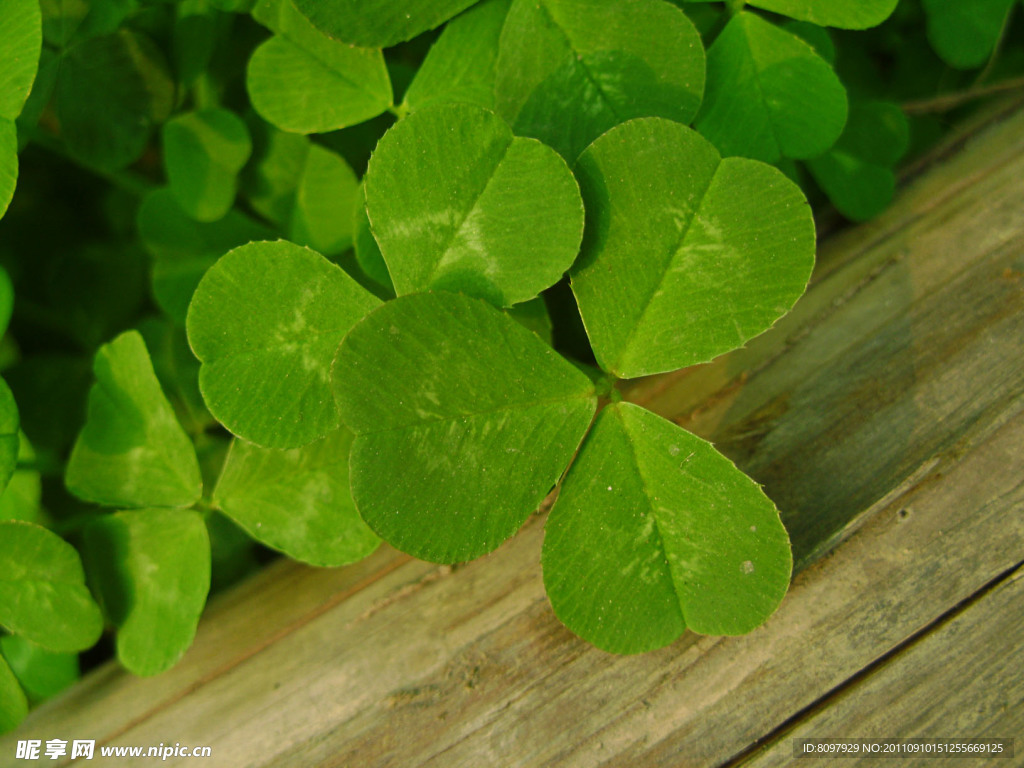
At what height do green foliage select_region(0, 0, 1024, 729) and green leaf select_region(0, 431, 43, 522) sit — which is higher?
green foliage select_region(0, 0, 1024, 729)

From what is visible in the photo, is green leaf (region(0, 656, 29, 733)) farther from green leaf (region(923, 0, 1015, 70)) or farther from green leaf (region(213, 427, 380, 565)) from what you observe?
green leaf (region(923, 0, 1015, 70))

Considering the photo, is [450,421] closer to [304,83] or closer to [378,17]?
[378,17]

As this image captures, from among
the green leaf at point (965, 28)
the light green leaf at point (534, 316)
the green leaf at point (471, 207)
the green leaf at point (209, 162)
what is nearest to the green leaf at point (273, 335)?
the green leaf at point (471, 207)

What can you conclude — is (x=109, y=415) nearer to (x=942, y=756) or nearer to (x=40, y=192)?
(x=40, y=192)

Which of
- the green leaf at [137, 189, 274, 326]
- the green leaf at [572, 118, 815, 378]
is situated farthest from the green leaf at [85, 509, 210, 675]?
the green leaf at [572, 118, 815, 378]

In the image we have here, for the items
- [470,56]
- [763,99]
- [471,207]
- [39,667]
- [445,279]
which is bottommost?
[39,667]

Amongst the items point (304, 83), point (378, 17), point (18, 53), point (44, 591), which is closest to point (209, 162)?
point (304, 83)

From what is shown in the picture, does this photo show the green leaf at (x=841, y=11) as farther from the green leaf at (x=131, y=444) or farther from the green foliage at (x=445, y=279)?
the green leaf at (x=131, y=444)
